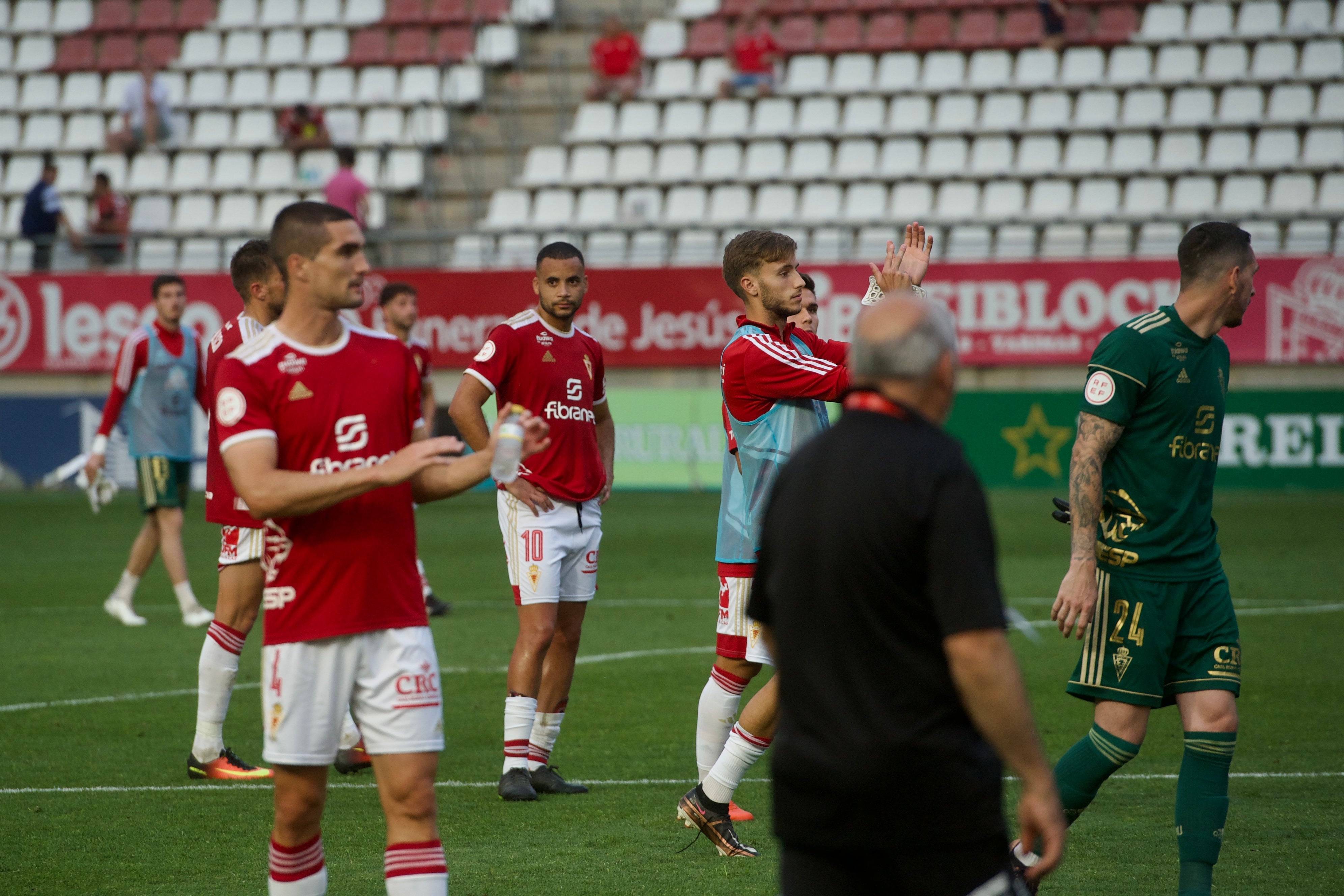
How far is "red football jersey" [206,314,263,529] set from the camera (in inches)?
273

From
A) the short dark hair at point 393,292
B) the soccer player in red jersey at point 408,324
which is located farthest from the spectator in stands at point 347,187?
the short dark hair at point 393,292

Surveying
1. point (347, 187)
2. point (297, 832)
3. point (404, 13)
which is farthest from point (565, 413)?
point (404, 13)


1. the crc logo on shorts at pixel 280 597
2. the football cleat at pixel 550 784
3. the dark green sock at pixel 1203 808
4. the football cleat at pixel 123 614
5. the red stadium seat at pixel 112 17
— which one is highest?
the red stadium seat at pixel 112 17

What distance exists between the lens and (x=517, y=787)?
6.91m

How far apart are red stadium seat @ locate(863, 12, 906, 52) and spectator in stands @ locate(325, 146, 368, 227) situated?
30.3 feet

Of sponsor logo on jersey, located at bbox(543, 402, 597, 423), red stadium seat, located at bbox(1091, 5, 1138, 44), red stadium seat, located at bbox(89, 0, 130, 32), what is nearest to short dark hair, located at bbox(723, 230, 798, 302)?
sponsor logo on jersey, located at bbox(543, 402, 597, 423)

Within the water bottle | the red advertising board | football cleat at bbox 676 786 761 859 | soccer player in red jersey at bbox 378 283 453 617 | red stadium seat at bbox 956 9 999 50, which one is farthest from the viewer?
red stadium seat at bbox 956 9 999 50

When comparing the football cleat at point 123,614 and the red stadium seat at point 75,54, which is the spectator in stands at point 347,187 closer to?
the red stadium seat at point 75,54

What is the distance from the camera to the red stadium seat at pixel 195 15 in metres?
30.4

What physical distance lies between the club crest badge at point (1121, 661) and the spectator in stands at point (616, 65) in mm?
23046

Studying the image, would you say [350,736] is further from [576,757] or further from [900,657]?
[900,657]

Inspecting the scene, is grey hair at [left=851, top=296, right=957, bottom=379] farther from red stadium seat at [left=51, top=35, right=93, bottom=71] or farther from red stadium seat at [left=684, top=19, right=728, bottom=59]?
red stadium seat at [left=51, top=35, right=93, bottom=71]

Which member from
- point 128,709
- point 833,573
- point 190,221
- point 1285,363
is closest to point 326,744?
point 833,573

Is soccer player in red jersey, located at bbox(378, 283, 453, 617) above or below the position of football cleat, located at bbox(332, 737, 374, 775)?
above
